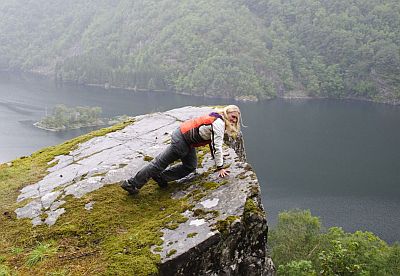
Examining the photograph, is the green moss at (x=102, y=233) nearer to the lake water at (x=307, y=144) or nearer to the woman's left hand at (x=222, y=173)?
the woman's left hand at (x=222, y=173)

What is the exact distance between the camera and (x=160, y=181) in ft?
26.1

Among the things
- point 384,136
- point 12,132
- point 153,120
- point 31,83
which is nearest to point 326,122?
point 384,136

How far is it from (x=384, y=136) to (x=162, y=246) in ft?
366

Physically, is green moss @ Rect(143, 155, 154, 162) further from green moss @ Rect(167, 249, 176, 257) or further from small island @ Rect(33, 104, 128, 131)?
small island @ Rect(33, 104, 128, 131)

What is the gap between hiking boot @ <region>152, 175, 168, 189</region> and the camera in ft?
26.0

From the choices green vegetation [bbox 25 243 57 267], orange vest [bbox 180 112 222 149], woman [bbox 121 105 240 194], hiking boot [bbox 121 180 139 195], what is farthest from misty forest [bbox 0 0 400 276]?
orange vest [bbox 180 112 222 149]

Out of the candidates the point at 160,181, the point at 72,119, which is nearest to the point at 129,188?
the point at 160,181

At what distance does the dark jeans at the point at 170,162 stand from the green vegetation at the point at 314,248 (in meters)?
22.9

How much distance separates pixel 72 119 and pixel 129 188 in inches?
4831

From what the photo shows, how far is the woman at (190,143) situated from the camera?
25.1 feet

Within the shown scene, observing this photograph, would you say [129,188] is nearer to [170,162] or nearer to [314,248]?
[170,162]

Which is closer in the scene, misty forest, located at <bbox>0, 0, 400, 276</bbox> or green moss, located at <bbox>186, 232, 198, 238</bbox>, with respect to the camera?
green moss, located at <bbox>186, 232, 198, 238</bbox>

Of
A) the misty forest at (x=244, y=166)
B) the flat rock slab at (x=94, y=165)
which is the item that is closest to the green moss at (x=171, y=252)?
the misty forest at (x=244, y=166)

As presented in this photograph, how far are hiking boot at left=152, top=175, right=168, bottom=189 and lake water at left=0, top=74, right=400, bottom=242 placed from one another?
1847 inches
